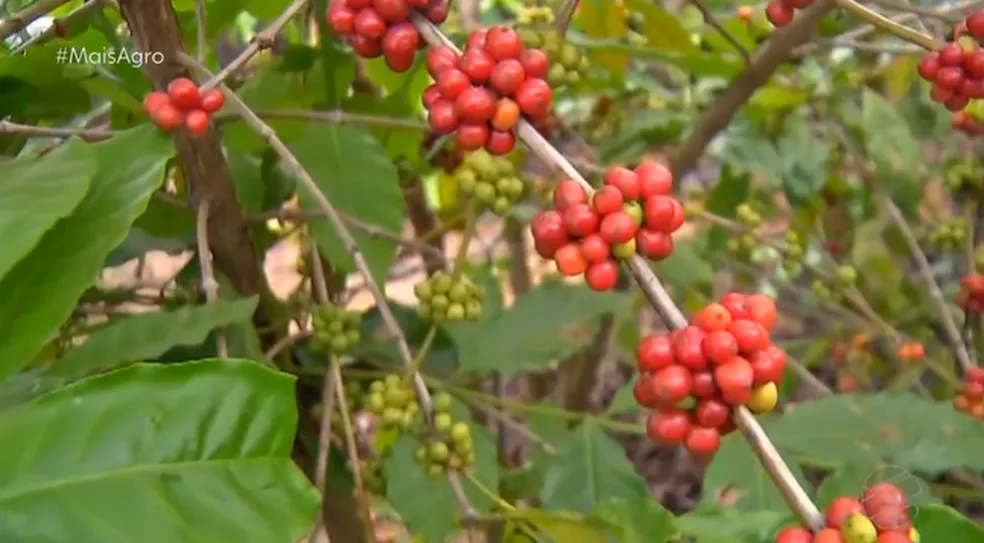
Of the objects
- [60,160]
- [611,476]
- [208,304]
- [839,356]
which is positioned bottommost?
[839,356]

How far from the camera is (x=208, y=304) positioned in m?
0.56

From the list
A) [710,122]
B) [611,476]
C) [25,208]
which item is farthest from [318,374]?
[710,122]

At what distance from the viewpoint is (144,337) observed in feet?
1.82

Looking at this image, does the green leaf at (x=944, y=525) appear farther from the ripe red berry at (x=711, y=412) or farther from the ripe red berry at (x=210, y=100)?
the ripe red berry at (x=210, y=100)

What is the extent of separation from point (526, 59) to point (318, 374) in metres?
0.37

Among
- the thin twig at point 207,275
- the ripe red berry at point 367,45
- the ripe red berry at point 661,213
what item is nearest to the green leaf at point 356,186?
the thin twig at point 207,275

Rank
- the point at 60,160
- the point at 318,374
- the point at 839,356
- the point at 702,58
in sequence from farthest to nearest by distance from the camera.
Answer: the point at 839,356 → the point at 702,58 → the point at 318,374 → the point at 60,160

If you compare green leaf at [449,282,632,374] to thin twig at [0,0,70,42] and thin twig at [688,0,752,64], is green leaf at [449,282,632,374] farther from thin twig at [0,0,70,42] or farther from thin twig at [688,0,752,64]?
thin twig at [0,0,70,42]

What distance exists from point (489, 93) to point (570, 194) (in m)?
0.06

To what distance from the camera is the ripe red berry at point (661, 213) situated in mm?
409

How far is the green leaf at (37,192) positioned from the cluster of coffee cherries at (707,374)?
0.25 m

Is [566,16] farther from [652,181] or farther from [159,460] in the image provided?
[159,460]

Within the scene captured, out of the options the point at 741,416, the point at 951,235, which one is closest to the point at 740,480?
the point at 741,416

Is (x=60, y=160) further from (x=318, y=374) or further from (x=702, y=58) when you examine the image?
(x=702, y=58)
